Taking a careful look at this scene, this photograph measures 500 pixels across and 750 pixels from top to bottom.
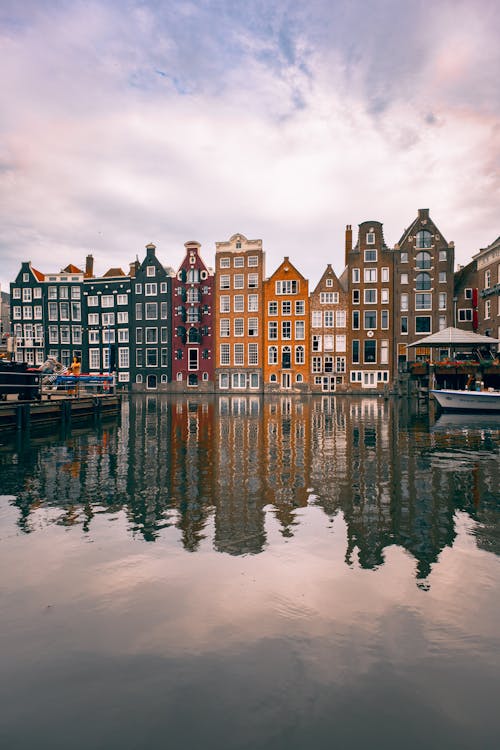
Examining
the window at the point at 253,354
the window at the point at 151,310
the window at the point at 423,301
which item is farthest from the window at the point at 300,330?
the window at the point at 151,310

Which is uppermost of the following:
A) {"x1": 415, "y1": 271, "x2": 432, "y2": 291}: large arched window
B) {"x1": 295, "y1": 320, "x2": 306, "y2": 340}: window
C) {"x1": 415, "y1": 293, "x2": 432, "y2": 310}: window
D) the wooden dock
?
{"x1": 415, "y1": 271, "x2": 432, "y2": 291}: large arched window

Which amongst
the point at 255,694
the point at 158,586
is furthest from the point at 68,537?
the point at 255,694

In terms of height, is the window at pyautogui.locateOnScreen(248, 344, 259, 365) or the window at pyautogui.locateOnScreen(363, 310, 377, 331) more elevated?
the window at pyautogui.locateOnScreen(363, 310, 377, 331)

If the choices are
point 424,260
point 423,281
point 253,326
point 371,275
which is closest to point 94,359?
point 253,326

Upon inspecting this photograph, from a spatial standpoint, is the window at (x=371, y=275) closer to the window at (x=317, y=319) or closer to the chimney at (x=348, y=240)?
the chimney at (x=348, y=240)

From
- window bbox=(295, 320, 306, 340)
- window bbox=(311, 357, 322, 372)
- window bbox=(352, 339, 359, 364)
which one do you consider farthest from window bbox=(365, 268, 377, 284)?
window bbox=(311, 357, 322, 372)

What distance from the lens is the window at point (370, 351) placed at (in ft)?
224

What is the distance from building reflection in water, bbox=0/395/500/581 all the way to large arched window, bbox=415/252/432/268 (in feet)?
161

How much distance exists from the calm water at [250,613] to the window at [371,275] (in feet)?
194

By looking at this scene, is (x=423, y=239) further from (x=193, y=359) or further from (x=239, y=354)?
(x=193, y=359)

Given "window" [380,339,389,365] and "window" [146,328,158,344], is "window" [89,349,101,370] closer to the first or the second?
"window" [146,328,158,344]

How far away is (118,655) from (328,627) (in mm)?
2511

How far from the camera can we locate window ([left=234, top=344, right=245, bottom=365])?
73.7m

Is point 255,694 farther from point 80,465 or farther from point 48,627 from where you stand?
point 80,465
